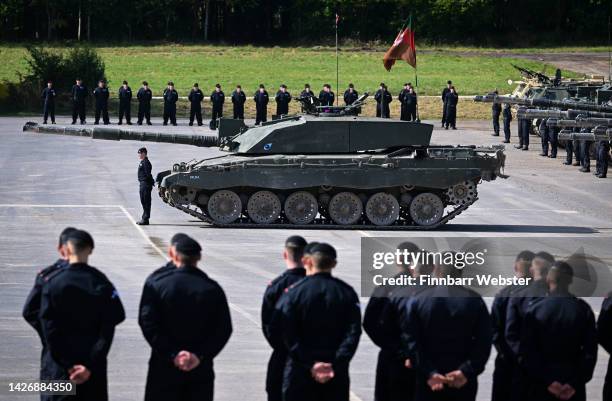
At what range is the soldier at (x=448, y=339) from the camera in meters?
10.2

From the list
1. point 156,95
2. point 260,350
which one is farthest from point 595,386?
point 156,95

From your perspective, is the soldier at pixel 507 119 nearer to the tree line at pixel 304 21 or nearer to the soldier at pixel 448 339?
the soldier at pixel 448 339

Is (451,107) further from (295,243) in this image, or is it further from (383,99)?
(295,243)

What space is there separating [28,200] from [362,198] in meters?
7.24

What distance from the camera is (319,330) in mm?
10320

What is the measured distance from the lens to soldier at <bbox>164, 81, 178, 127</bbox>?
48.0m

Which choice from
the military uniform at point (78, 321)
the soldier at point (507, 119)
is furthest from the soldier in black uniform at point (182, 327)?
the soldier at point (507, 119)

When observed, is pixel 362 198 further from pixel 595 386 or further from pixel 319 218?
pixel 595 386

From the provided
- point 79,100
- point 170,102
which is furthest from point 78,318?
point 79,100

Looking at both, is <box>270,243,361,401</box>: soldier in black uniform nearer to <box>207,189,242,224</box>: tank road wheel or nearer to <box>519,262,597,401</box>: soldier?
<box>519,262,597,401</box>: soldier

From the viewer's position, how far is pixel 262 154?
85.9 ft

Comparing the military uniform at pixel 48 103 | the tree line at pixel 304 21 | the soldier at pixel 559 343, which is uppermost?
the tree line at pixel 304 21

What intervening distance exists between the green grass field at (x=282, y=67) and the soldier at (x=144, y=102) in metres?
9.81

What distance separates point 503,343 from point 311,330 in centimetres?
162
